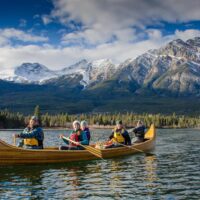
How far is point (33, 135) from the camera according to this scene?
107ft

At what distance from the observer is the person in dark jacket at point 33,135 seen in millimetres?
32188

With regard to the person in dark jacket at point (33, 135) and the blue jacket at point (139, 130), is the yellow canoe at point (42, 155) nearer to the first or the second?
the person in dark jacket at point (33, 135)

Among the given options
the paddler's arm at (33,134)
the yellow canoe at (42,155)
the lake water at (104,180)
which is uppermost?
the paddler's arm at (33,134)

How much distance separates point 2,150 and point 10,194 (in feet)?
28.3

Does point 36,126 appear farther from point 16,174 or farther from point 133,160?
point 133,160

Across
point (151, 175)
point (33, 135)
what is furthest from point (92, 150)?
point (151, 175)

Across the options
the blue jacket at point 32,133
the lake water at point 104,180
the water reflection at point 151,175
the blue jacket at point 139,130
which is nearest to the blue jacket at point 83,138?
the lake water at point 104,180

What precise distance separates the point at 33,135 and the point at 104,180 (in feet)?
26.1

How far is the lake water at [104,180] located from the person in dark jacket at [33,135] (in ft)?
6.15

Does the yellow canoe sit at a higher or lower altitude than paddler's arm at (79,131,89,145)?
lower

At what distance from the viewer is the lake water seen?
23094mm

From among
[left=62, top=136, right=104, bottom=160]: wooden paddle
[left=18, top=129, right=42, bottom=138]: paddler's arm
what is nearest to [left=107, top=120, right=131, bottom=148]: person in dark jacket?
[left=62, top=136, right=104, bottom=160]: wooden paddle

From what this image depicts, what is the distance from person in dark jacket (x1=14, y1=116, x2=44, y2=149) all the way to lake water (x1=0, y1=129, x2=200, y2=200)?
1873 mm

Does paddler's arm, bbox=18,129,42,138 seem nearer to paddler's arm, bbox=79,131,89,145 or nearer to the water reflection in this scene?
paddler's arm, bbox=79,131,89,145
